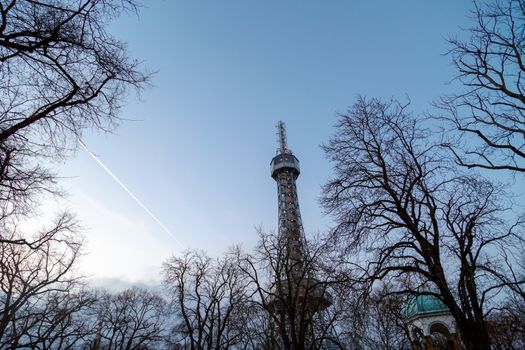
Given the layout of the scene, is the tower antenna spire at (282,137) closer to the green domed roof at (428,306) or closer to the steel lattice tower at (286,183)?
the steel lattice tower at (286,183)

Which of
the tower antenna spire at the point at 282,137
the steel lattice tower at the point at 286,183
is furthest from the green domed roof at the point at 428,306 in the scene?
the tower antenna spire at the point at 282,137

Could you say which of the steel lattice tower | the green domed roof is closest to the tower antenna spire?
A: the steel lattice tower

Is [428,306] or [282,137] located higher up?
[282,137]

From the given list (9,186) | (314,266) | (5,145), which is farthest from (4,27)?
(314,266)

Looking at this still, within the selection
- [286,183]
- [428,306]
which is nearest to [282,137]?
[286,183]

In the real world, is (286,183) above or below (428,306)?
above

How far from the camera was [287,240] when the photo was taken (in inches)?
727

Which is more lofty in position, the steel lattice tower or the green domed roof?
the steel lattice tower

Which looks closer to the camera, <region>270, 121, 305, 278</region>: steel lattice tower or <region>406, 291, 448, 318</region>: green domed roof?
<region>406, 291, 448, 318</region>: green domed roof

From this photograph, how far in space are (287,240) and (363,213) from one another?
10167 mm

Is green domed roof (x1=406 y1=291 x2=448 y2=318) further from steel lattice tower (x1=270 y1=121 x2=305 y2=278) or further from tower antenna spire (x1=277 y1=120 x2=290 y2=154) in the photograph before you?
tower antenna spire (x1=277 y1=120 x2=290 y2=154)

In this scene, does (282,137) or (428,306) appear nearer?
(428,306)

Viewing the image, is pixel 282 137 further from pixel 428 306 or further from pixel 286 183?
pixel 428 306

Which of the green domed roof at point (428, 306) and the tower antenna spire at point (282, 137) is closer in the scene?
the green domed roof at point (428, 306)
